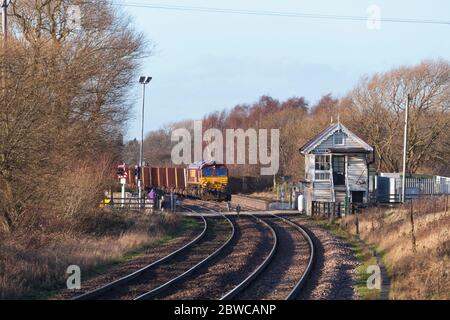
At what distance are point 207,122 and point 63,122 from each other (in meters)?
80.2

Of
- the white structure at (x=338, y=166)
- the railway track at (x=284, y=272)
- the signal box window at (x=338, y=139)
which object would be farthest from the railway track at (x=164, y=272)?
the signal box window at (x=338, y=139)

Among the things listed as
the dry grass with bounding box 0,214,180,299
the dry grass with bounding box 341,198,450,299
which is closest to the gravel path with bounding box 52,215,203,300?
the dry grass with bounding box 0,214,180,299

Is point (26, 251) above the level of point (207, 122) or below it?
below

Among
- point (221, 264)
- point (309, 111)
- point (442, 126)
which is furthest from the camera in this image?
point (309, 111)

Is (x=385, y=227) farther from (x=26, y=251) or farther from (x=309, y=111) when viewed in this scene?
(x=309, y=111)

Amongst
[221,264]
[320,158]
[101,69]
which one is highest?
[101,69]

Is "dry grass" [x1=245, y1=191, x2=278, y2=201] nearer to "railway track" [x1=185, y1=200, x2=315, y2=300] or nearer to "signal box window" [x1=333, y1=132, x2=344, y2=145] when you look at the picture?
"signal box window" [x1=333, y1=132, x2=344, y2=145]

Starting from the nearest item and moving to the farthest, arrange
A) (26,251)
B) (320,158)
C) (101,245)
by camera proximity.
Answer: (26,251), (101,245), (320,158)

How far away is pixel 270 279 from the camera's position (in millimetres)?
15984

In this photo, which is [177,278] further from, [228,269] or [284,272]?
[284,272]

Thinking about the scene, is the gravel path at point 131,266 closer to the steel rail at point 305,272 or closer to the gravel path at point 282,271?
the gravel path at point 282,271

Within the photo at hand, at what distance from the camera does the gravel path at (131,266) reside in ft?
45.6

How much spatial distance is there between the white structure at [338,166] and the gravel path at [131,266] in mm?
15562
